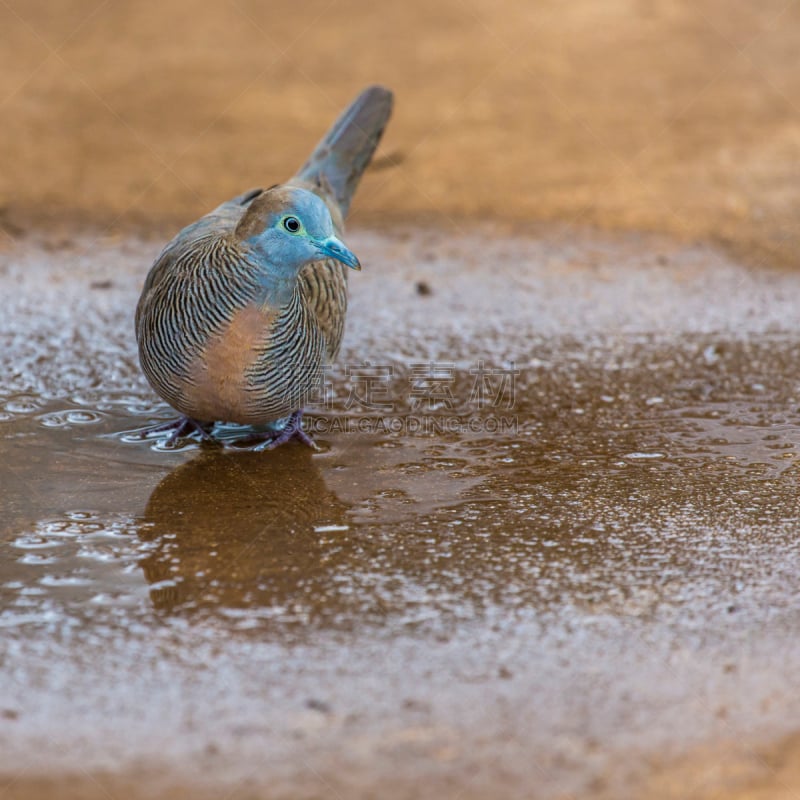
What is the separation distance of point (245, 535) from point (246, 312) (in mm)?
646

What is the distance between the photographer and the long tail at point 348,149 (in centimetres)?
478

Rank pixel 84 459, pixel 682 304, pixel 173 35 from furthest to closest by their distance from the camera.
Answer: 1. pixel 173 35
2. pixel 682 304
3. pixel 84 459

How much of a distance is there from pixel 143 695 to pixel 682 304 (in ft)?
11.4

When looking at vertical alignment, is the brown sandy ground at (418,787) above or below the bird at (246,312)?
below

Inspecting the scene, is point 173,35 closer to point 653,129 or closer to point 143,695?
point 653,129

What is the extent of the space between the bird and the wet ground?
294 mm

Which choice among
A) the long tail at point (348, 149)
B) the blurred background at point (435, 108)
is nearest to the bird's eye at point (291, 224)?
the long tail at point (348, 149)

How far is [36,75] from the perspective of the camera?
26.0 feet

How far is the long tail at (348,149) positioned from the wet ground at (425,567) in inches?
24.3

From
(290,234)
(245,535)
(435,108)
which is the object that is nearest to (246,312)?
(290,234)

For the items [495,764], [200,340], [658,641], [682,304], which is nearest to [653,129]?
[682,304]

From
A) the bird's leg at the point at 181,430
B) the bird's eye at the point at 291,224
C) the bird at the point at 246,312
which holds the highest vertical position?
the bird's eye at the point at 291,224

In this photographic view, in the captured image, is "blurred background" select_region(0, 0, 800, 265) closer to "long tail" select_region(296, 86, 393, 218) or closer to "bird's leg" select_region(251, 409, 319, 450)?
"long tail" select_region(296, 86, 393, 218)

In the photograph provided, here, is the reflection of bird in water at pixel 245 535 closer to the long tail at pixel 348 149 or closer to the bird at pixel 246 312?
the bird at pixel 246 312
